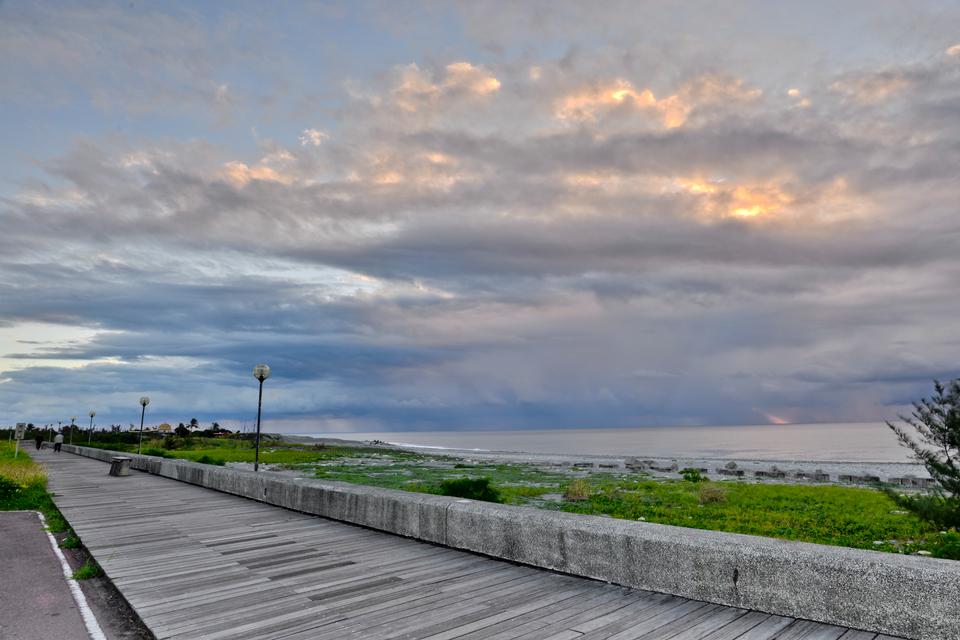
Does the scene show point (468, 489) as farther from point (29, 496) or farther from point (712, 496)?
point (29, 496)

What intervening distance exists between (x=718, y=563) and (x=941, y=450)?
321 inches

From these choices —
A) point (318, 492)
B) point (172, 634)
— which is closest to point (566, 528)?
point (172, 634)

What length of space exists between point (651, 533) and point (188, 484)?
15976 millimetres

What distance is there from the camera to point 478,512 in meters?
7.41

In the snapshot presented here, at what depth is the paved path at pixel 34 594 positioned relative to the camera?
5430 mm

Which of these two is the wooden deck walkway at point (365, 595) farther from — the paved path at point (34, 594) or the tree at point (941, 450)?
the tree at point (941, 450)

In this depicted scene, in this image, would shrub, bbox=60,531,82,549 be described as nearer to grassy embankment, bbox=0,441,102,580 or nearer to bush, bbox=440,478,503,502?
grassy embankment, bbox=0,441,102,580

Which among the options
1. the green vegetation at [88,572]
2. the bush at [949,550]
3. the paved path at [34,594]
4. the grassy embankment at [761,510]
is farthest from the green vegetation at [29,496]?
the bush at [949,550]

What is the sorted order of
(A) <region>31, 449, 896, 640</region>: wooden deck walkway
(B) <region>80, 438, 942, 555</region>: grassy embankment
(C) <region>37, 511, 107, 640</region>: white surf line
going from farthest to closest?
(B) <region>80, 438, 942, 555</region>: grassy embankment < (C) <region>37, 511, 107, 640</region>: white surf line < (A) <region>31, 449, 896, 640</region>: wooden deck walkway

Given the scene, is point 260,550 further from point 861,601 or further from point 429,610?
point 861,601

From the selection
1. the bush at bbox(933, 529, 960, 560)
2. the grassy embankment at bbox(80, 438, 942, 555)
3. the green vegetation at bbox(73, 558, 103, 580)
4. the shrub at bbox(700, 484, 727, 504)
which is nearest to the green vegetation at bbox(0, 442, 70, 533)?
the green vegetation at bbox(73, 558, 103, 580)

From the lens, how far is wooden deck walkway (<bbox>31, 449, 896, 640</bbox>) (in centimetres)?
473

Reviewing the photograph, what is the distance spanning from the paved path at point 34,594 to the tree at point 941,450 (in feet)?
39.2

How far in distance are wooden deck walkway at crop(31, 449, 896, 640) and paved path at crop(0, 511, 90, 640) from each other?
478 mm
